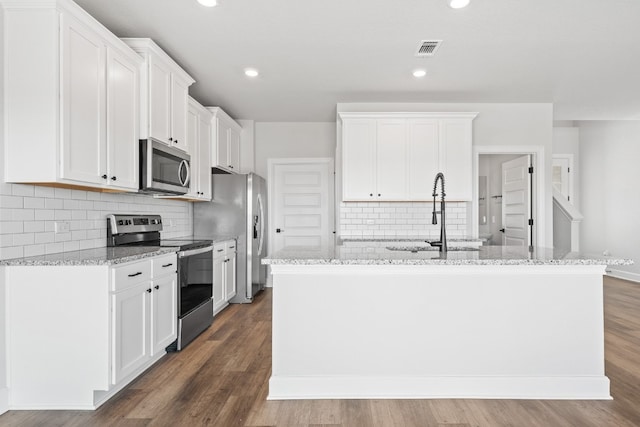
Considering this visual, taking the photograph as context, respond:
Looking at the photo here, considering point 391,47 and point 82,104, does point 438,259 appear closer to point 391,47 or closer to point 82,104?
point 391,47

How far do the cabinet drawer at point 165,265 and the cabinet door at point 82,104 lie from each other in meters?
0.65

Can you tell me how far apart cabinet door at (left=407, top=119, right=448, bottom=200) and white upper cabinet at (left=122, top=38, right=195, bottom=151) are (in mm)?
2494

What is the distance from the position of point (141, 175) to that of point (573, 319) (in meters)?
3.10

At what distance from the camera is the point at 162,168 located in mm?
3367

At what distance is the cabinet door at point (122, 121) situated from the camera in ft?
9.07

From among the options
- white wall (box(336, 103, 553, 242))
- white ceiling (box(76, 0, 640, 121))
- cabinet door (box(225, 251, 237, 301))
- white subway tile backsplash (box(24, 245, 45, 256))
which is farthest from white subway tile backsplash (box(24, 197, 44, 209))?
white wall (box(336, 103, 553, 242))

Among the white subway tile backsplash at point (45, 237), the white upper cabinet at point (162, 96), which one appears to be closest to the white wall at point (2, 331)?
the white subway tile backsplash at point (45, 237)

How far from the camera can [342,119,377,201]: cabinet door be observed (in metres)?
4.81

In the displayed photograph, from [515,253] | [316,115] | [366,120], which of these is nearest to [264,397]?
[515,253]

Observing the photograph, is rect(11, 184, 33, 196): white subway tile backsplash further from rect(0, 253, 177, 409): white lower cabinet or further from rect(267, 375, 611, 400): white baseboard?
rect(267, 375, 611, 400): white baseboard

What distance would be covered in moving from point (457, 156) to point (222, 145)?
2.85m

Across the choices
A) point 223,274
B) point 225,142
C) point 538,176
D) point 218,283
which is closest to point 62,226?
point 218,283

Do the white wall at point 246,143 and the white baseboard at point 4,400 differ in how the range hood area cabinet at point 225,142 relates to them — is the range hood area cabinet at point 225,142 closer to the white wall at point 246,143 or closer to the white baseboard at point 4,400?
the white wall at point 246,143

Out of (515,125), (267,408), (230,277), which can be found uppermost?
(515,125)
